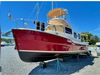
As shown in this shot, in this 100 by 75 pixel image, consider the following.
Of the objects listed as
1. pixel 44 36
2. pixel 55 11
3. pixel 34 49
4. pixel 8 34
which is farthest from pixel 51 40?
pixel 55 11

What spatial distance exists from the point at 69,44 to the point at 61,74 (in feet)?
6.73

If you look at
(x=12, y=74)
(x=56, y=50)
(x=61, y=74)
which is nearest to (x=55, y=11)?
(x=56, y=50)

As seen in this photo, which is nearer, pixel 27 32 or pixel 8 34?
pixel 27 32

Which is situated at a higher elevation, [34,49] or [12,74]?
[34,49]

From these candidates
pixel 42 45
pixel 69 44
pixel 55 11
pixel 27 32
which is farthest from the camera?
pixel 55 11

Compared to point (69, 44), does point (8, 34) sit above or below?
above

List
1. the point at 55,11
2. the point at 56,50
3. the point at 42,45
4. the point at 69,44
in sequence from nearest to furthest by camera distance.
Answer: the point at 42,45 → the point at 56,50 → the point at 69,44 → the point at 55,11

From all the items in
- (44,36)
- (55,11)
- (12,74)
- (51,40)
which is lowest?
(12,74)

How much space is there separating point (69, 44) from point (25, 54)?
3.03m

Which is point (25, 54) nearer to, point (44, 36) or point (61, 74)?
point (44, 36)

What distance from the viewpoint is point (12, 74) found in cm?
361

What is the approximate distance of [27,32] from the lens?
10.7 ft

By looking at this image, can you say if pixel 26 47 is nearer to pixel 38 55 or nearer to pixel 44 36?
pixel 38 55

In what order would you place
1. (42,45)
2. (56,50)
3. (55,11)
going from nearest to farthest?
(42,45) < (56,50) < (55,11)
